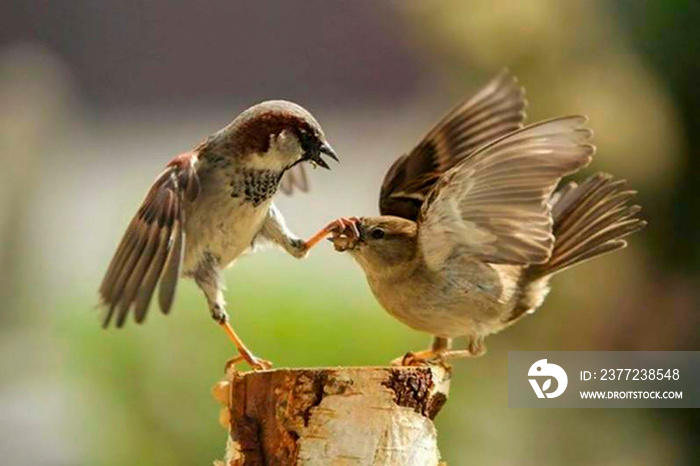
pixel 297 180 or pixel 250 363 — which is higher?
pixel 297 180

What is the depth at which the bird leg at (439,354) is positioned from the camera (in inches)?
51.5

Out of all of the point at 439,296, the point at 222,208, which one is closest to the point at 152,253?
the point at 222,208

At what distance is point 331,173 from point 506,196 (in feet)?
2.80

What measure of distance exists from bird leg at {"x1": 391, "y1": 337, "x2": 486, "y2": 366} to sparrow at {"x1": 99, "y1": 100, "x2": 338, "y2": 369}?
18 cm

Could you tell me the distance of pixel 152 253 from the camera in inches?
43.6

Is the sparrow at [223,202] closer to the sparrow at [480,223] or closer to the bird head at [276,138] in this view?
the bird head at [276,138]

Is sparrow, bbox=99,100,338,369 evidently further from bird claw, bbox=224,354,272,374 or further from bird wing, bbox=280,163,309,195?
bird wing, bbox=280,163,309,195

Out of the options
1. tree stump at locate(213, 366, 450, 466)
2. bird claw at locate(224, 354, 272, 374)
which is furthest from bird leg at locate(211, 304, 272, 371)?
tree stump at locate(213, 366, 450, 466)

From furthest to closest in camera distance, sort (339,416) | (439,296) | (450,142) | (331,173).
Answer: (331,173)
(450,142)
(439,296)
(339,416)

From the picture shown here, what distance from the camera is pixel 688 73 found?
2330 mm

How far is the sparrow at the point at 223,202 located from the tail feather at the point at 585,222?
1.18 ft

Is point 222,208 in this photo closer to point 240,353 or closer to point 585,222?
point 240,353

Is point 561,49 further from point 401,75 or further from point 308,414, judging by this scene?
point 308,414

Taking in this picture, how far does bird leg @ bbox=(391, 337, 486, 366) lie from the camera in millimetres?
1308
